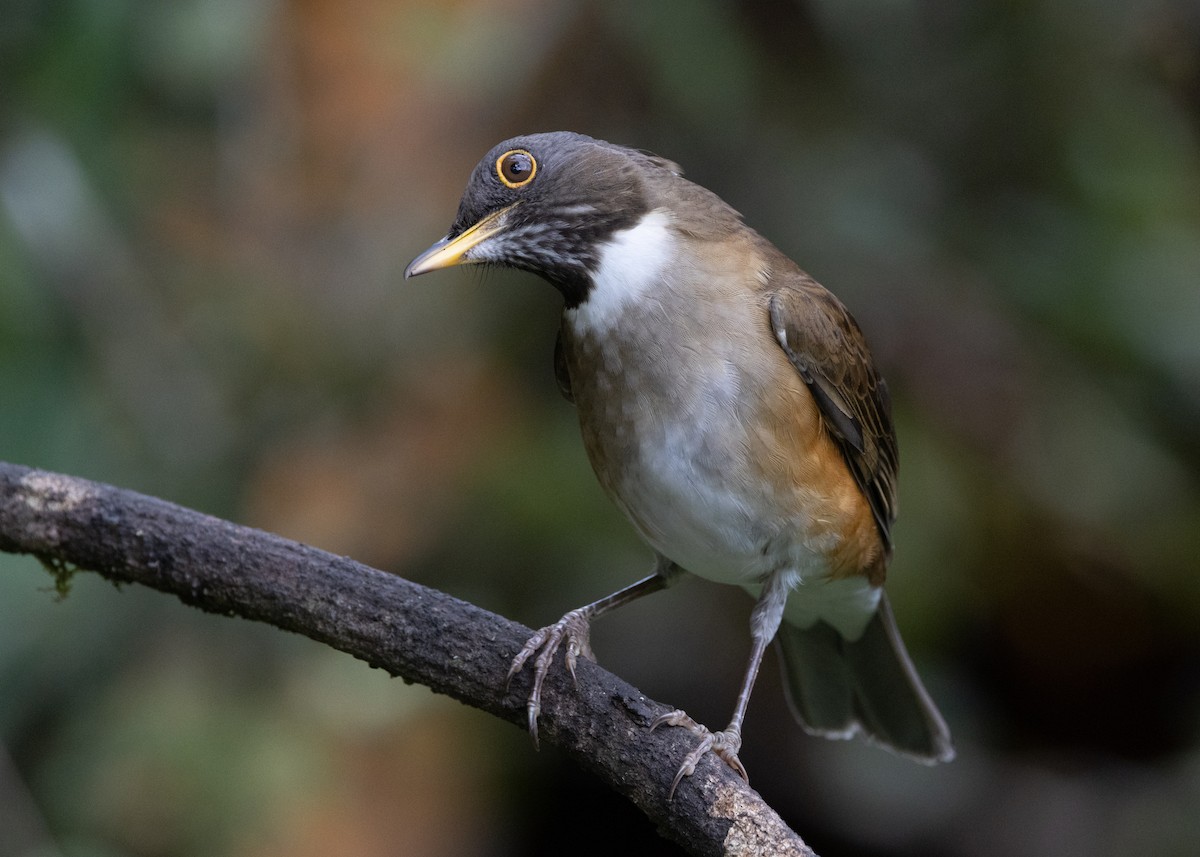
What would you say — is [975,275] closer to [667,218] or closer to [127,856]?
[667,218]

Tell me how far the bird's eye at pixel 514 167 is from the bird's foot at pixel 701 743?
5.13ft

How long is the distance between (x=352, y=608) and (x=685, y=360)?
115 cm

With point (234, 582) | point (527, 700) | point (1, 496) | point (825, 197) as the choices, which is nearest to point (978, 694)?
point (825, 197)

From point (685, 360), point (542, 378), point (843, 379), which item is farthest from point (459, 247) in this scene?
point (542, 378)

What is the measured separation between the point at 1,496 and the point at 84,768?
1.84 metres

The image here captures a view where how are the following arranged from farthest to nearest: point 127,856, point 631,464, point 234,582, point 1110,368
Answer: point 1110,368, point 127,856, point 631,464, point 234,582

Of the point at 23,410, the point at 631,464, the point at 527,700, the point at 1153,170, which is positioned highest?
the point at 1153,170

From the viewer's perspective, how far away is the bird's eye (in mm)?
3924

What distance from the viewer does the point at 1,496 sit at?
11.9ft

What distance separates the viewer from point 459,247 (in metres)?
Result: 3.88

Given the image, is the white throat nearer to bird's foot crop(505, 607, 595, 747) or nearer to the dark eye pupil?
the dark eye pupil

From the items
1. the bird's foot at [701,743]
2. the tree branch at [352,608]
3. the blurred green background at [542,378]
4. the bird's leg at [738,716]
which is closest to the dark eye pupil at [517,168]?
the tree branch at [352,608]

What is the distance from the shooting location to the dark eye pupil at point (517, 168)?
3926 millimetres

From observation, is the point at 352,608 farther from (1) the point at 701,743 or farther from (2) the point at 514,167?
(2) the point at 514,167
